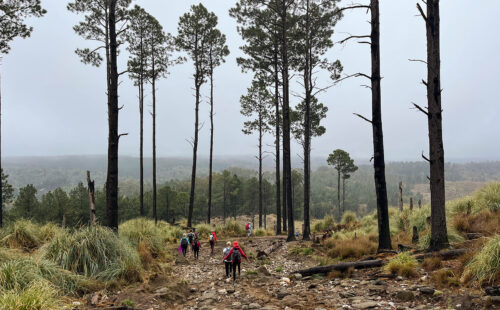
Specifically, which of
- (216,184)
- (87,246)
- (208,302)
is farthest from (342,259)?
(216,184)

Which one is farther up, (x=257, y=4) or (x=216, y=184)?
(x=257, y=4)

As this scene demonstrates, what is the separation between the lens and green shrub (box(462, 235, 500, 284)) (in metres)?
5.27

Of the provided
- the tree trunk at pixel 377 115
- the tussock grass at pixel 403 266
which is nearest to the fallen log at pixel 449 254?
the tussock grass at pixel 403 266

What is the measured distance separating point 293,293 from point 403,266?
2704 millimetres

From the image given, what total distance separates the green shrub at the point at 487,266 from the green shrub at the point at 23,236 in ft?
41.6

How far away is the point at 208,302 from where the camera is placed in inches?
260

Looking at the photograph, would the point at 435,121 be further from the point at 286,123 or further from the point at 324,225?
the point at 324,225

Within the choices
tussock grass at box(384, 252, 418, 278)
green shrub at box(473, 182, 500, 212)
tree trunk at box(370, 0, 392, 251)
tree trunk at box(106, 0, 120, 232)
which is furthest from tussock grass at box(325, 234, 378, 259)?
tree trunk at box(106, 0, 120, 232)

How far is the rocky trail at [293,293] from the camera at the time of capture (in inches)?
209

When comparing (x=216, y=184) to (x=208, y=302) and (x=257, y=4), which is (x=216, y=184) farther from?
(x=208, y=302)

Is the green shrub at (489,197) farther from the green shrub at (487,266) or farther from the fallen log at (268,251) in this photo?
the fallen log at (268,251)

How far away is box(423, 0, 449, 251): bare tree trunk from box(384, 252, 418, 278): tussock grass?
1293mm

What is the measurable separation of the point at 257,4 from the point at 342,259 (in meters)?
15.2

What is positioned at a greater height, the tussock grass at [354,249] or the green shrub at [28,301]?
the green shrub at [28,301]
